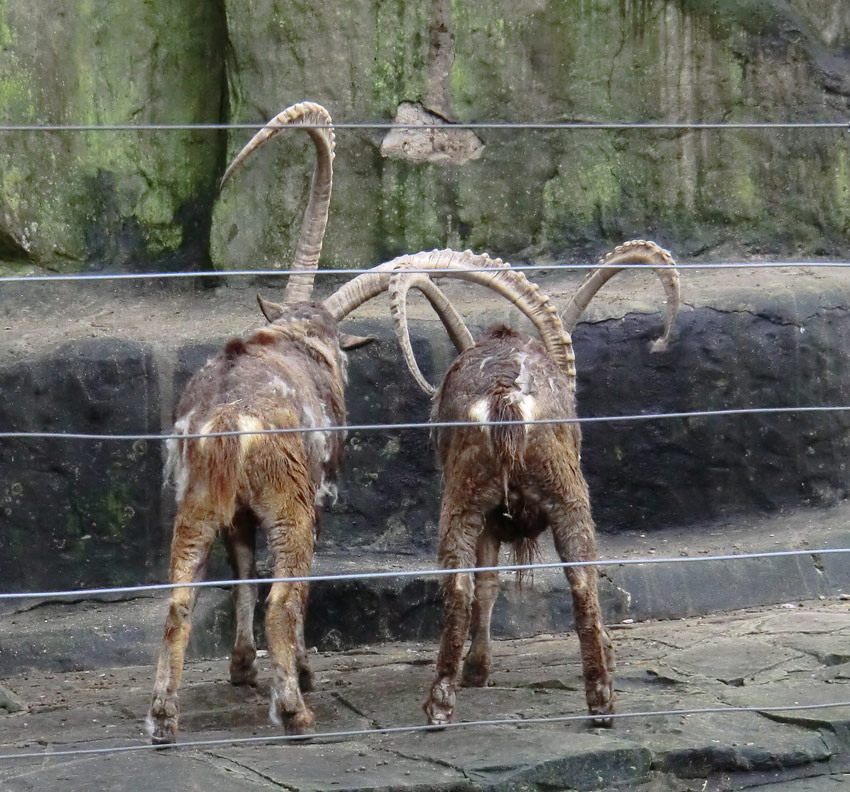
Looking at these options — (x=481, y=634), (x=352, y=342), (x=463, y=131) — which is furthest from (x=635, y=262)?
(x=463, y=131)

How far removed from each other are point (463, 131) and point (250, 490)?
13.0ft

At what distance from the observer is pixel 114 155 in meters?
8.85

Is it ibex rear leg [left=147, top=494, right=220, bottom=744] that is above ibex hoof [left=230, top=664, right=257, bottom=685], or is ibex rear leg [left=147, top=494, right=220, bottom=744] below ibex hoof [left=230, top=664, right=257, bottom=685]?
above

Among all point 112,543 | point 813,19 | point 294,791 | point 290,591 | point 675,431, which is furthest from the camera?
point 813,19

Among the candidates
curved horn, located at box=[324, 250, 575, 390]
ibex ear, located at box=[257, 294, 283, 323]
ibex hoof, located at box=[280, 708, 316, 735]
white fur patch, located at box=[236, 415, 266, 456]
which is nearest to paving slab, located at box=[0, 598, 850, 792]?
ibex hoof, located at box=[280, 708, 316, 735]

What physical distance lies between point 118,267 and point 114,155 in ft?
2.38

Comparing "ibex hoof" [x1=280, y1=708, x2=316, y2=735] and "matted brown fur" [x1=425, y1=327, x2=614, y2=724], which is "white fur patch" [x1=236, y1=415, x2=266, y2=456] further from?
"ibex hoof" [x1=280, y1=708, x2=316, y2=735]

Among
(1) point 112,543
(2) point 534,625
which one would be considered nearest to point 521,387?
(2) point 534,625

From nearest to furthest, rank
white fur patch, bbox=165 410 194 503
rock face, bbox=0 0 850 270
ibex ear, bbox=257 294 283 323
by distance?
white fur patch, bbox=165 410 194 503 → ibex ear, bbox=257 294 283 323 → rock face, bbox=0 0 850 270

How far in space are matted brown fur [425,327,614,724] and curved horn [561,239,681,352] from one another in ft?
3.06

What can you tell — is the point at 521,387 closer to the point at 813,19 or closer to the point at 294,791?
the point at 294,791

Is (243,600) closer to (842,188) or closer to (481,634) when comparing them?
(481,634)

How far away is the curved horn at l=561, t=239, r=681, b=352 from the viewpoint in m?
6.82

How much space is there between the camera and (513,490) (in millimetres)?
5969
